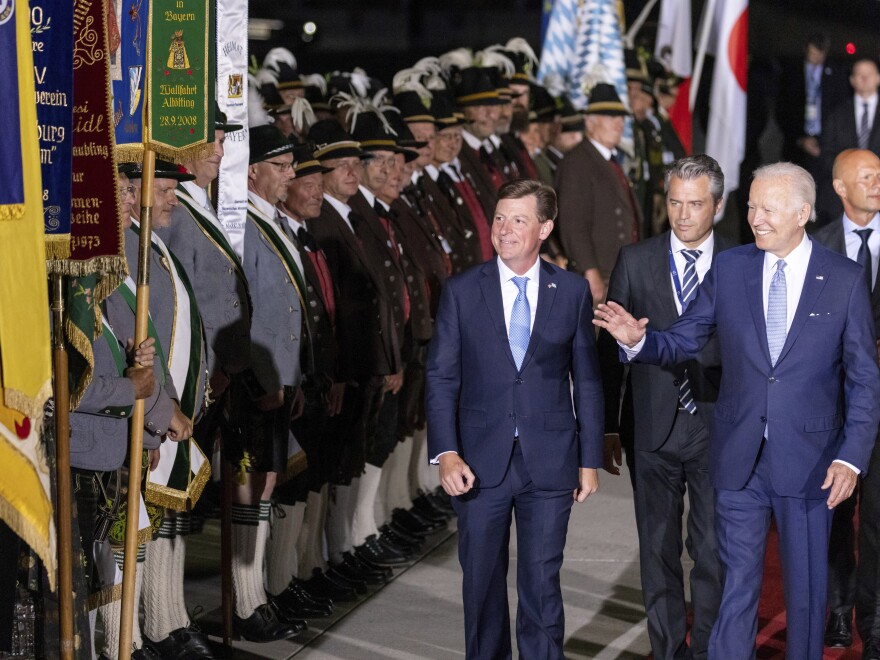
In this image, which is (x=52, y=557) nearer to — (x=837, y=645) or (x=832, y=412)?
(x=832, y=412)

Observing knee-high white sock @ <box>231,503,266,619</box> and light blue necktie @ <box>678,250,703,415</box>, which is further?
knee-high white sock @ <box>231,503,266,619</box>

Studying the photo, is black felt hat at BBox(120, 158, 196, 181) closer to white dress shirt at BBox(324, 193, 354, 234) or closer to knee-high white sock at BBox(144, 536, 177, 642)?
knee-high white sock at BBox(144, 536, 177, 642)

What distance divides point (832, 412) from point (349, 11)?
51.3ft

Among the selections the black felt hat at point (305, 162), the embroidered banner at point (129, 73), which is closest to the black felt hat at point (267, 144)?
the black felt hat at point (305, 162)

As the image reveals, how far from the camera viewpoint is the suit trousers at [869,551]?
20.6 ft

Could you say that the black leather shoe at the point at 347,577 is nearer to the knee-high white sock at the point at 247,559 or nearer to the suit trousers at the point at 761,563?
the knee-high white sock at the point at 247,559

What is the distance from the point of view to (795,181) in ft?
17.2

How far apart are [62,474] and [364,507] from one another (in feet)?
10.8

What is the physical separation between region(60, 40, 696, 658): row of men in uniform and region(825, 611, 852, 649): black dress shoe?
2005mm

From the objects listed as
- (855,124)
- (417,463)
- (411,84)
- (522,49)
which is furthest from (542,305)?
(855,124)

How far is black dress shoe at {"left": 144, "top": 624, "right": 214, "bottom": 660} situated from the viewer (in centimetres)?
598

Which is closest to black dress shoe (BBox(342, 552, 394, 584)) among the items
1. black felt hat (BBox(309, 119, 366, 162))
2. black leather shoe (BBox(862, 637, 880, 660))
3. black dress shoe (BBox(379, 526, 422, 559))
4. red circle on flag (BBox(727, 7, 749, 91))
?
black dress shoe (BBox(379, 526, 422, 559))

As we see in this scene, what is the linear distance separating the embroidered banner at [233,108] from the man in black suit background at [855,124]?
287 inches

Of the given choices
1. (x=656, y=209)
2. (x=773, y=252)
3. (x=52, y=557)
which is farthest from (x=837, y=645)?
(x=656, y=209)
